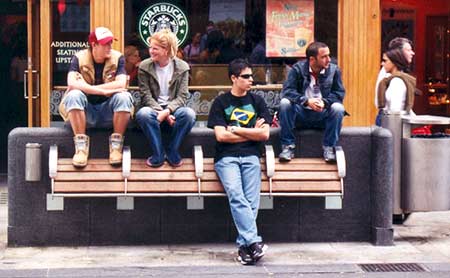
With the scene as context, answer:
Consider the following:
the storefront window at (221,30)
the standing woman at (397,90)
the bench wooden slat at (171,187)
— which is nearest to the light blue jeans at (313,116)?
the bench wooden slat at (171,187)

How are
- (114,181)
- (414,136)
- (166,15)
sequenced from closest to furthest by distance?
(114,181), (414,136), (166,15)

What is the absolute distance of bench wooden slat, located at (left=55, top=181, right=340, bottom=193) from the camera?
920 cm

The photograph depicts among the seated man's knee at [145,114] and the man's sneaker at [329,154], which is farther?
the man's sneaker at [329,154]

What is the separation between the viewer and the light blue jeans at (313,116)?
31.0ft

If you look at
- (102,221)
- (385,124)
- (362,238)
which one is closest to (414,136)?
(385,124)

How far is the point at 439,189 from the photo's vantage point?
9.81m

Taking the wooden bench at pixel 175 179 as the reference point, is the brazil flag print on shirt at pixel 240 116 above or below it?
above

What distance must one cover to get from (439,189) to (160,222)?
8.76ft

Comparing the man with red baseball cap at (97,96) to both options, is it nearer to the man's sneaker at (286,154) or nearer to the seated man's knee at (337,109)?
the man's sneaker at (286,154)

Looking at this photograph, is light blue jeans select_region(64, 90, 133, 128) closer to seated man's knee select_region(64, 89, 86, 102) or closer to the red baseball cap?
seated man's knee select_region(64, 89, 86, 102)

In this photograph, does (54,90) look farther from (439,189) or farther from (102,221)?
(439,189)

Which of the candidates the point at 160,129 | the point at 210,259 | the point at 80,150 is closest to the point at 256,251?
the point at 210,259

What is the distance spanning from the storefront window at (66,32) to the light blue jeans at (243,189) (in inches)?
164

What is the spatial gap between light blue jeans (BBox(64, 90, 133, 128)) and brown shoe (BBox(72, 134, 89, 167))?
9.1 inches
